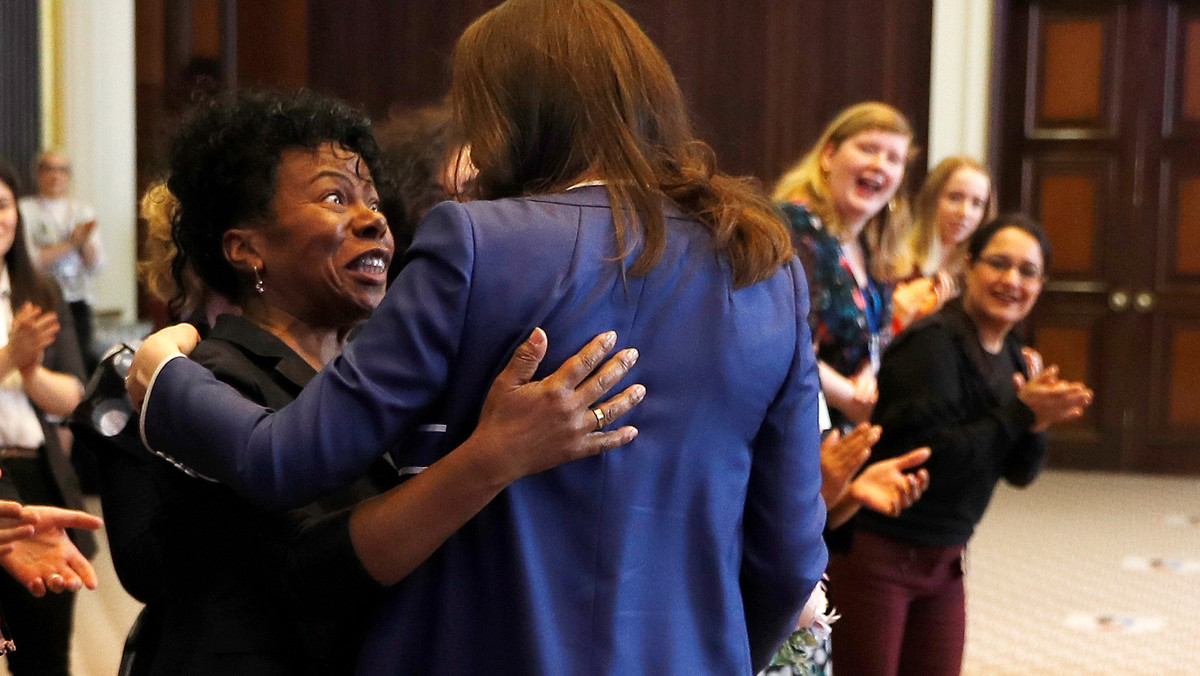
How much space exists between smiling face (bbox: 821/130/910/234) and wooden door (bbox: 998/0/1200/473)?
204 inches

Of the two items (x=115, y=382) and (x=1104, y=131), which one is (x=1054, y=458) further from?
(x=115, y=382)

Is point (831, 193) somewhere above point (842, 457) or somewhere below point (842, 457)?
above

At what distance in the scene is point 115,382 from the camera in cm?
180

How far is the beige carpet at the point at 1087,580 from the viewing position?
451 cm

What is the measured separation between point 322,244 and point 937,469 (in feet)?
5.68

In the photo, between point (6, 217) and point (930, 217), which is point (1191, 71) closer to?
point (930, 217)

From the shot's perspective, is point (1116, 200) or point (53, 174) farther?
point (1116, 200)

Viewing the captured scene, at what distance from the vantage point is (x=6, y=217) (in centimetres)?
311

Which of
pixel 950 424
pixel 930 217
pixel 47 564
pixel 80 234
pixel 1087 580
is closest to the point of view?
pixel 47 564

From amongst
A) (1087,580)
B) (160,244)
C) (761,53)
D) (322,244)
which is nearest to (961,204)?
(1087,580)

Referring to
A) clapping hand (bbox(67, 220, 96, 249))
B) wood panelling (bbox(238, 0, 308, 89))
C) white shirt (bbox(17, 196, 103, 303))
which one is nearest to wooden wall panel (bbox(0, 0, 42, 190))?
white shirt (bbox(17, 196, 103, 303))

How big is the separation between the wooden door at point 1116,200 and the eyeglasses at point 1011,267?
541cm

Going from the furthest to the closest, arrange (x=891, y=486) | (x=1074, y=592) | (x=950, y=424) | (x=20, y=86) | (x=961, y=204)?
(x=20, y=86) < (x=1074, y=592) < (x=961, y=204) < (x=950, y=424) < (x=891, y=486)

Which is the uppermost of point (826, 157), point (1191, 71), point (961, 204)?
point (1191, 71)
